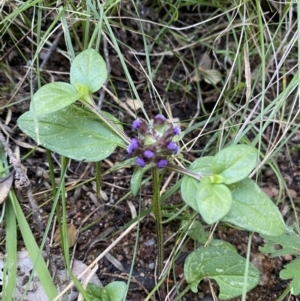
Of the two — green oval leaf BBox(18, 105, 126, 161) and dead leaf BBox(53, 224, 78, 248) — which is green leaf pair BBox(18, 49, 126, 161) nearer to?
green oval leaf BBox(18, 105, 126, 161)

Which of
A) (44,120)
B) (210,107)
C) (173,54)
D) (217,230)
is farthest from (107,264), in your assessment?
(173,54)

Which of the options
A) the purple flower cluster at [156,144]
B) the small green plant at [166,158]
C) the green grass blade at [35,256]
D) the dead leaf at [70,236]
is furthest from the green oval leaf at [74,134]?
the dead leaf at [70,236]

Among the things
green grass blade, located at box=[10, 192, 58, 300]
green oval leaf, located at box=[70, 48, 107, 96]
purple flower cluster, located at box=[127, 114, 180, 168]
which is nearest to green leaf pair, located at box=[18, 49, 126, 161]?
green oval leaf, located at box=[70, 48, 107, 96]

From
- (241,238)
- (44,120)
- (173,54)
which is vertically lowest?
(241,238)

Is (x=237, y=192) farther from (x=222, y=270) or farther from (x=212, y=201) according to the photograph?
(x=222, y=270)

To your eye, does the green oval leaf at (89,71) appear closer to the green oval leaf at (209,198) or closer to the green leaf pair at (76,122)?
the green leaf pair at (76,122)

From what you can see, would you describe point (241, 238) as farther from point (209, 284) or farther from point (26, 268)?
point (26, 268)
